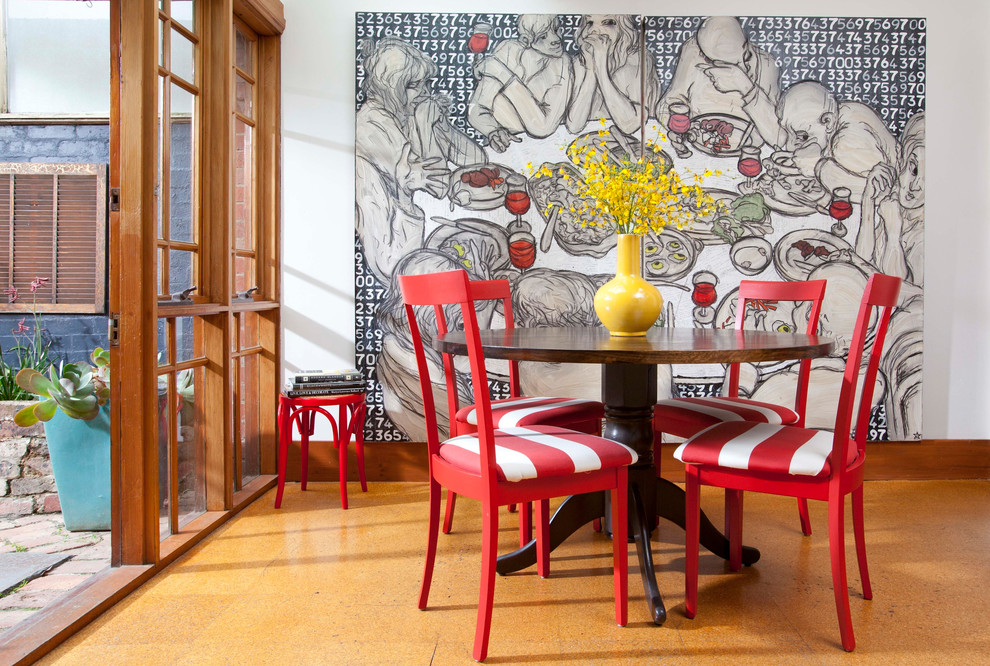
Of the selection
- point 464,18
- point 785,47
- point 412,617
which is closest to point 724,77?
point 785,47

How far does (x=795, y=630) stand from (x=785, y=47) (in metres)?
2.90

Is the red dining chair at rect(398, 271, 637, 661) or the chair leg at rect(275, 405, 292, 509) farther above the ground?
the red dining chair at rect(398, 271, 637, 661)

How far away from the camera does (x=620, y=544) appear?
2078mm

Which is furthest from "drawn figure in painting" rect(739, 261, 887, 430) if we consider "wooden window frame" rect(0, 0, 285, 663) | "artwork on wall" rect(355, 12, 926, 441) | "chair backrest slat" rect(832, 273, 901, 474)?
"wooden window frame" rect(0, 0, 285, 663)

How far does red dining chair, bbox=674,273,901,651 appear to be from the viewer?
6.63ft

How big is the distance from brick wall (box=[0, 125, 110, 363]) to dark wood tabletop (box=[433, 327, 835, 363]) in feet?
7.24

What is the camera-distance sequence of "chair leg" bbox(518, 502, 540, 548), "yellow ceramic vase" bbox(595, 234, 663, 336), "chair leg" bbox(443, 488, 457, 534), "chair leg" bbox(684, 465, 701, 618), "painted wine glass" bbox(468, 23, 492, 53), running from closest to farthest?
"chair leg" bbox(684, 465, 701, 618) → "yellow ceramic vase" bbox(595, 234, 663, 336) → "chair leg" bbox(518, 502, 540, 548) → "chair leg" bbox(443, 488, 457, 534) → "painted wine glass" bbox(468, 23, 492, 53)

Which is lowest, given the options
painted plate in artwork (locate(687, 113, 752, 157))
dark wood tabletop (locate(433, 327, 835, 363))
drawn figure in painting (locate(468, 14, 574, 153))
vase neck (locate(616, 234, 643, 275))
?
dark wood tabletop (locate(433, 327, 835, 363))

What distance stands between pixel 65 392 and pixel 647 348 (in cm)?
A: 226

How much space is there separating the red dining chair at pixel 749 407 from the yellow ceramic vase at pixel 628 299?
505 mm

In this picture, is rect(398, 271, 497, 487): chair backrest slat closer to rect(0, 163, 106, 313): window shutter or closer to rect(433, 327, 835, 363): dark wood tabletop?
rect(433, 327, 835, 363): dark wood tabletop

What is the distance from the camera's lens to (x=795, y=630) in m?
2.14

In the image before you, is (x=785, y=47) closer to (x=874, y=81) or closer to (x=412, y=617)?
(x=874, y=81)

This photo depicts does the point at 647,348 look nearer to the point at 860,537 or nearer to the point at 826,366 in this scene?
the point at 860,537
